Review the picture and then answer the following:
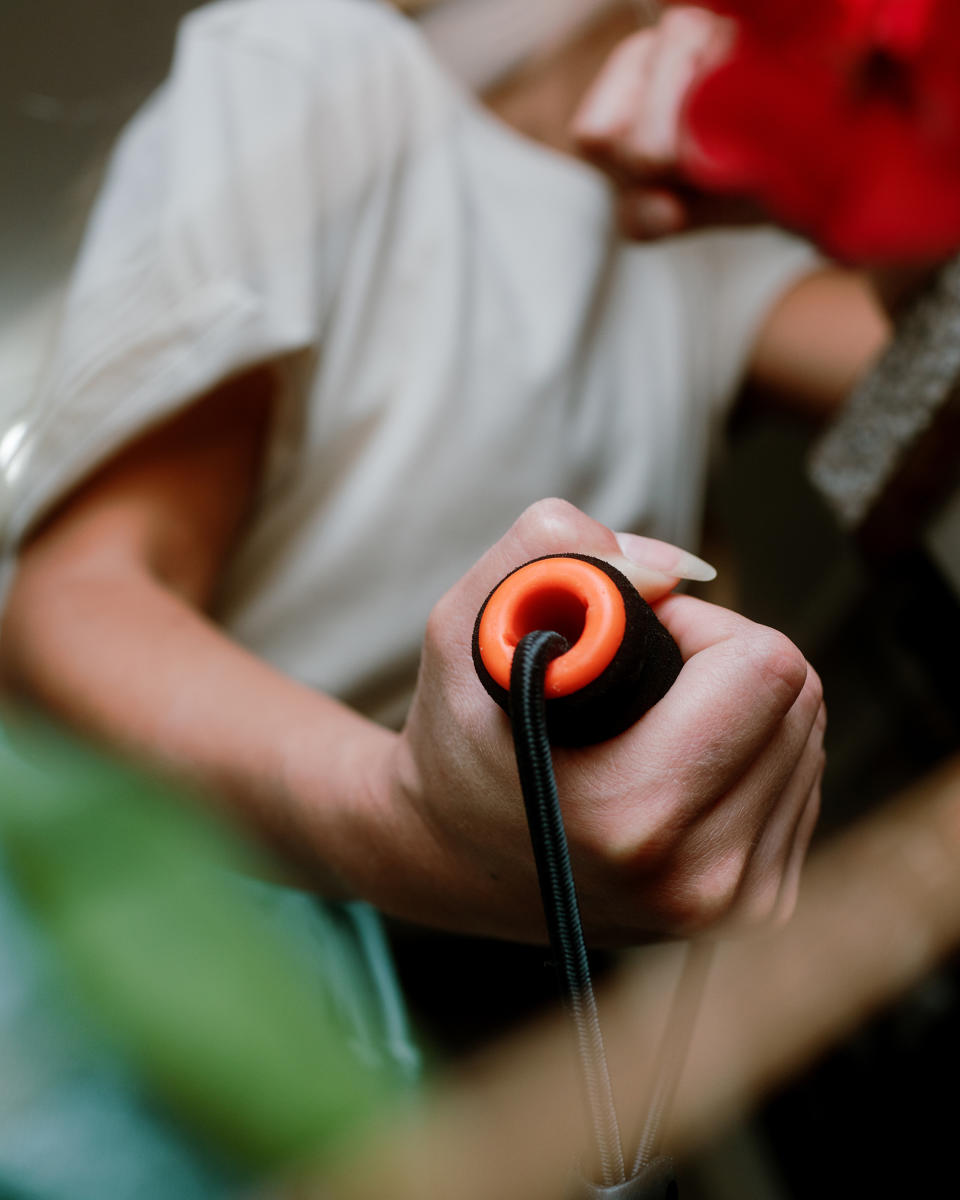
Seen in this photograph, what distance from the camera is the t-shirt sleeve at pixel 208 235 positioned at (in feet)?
1.20

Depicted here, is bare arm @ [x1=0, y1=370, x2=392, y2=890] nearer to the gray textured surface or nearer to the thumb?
the thumb

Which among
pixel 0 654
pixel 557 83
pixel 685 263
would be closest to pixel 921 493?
pixel 685 263

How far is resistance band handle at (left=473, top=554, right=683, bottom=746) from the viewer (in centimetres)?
18

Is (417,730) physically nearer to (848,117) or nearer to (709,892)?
(709,892)

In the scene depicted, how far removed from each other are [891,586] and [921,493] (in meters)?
0.10

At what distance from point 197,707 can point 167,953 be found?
158mm

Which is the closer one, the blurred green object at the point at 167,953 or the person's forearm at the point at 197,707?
the person's forearm at the point at 197,707

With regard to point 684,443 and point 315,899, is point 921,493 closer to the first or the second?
point 684,443

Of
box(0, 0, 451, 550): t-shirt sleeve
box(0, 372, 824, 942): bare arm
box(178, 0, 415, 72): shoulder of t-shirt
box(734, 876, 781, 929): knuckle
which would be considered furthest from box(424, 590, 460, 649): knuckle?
box(178, 0, 415, 72): shoulder of t-shirt

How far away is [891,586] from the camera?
1.91 ft

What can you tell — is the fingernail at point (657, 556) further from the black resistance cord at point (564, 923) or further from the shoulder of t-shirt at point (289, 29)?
the shoulder of t-shirt at point (289, 29)

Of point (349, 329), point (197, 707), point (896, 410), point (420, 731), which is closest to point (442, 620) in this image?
point (420, 731)

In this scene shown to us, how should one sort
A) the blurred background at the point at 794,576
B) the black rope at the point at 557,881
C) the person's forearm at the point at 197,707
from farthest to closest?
1. the blurred background at the point at 794,576
2. the person's forearm at the point at 197,707
3. the black rope at the point at 557,881

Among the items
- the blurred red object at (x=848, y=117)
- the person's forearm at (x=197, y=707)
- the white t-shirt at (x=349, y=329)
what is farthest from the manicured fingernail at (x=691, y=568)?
the blurred red object at (x=848, y=117)
